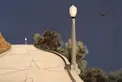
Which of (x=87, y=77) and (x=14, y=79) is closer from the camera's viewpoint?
(x=14, y=79)

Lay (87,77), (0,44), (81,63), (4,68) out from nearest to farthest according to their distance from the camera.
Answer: (4,68) → (0,44) → (87,77) → (81,63)

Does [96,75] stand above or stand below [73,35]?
below

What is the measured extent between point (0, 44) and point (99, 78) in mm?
9743

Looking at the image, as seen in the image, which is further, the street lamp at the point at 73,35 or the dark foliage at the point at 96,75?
the dark foliage at the point at 96,75

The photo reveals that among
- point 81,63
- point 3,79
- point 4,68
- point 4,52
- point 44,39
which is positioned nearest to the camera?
point 3,79

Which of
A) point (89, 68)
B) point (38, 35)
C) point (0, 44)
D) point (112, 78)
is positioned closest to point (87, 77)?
point (89, 68)

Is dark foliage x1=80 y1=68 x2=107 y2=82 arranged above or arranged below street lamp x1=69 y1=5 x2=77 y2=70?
below

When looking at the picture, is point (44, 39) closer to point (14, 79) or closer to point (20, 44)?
point (20, 44)

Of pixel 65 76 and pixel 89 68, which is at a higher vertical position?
pixel 65 76

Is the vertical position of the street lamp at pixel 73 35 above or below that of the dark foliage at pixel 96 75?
above

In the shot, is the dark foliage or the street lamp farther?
the dark foliage

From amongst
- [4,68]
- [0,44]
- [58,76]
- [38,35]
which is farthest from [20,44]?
[58,76]

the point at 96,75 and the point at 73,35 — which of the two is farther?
the point at 96,75

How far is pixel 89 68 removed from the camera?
22969 millimetres
